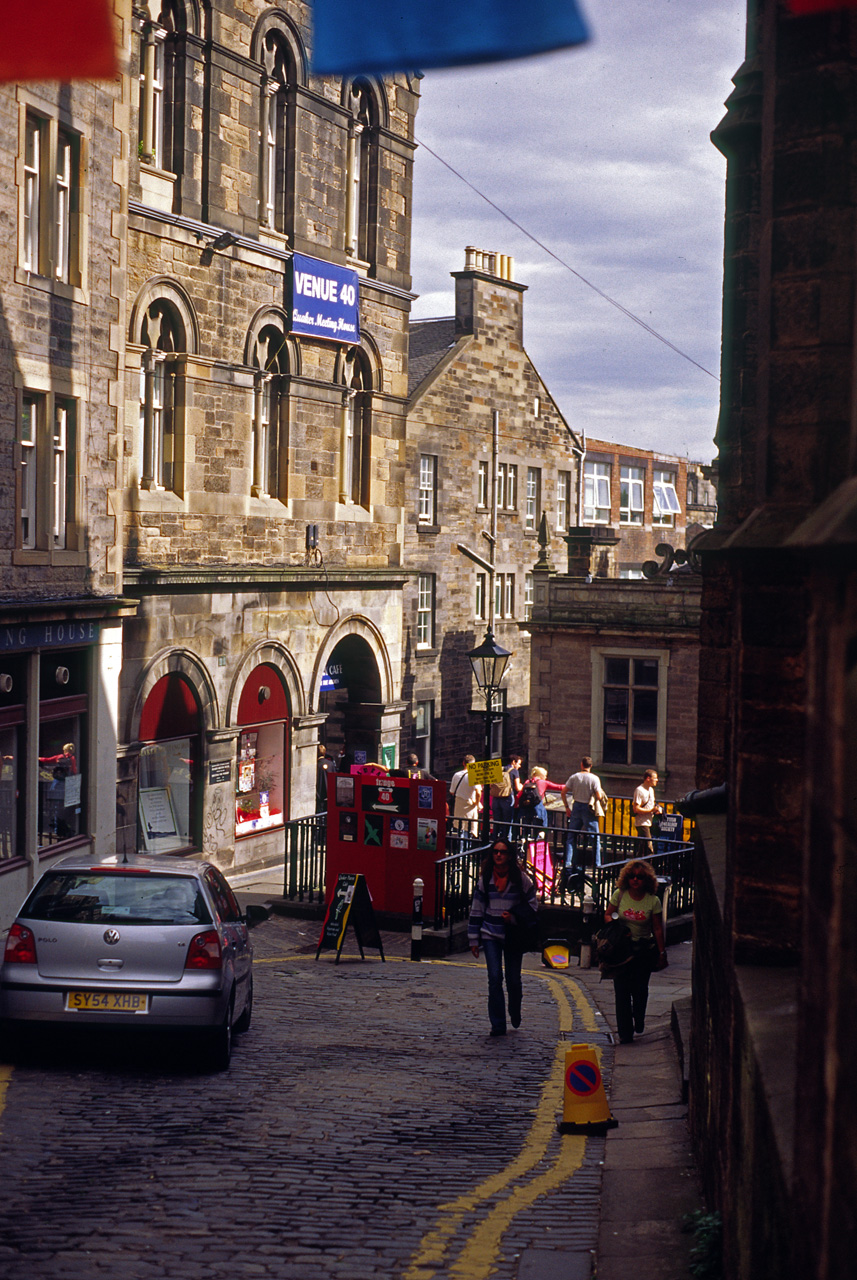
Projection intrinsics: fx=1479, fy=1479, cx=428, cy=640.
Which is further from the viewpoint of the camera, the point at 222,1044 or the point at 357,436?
the point at 357,436

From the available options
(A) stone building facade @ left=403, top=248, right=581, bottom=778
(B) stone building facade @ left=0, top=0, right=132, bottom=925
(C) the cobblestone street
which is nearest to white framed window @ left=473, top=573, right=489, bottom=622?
(A) stone building facade @ left=403, top=248, right=581, bottom=778

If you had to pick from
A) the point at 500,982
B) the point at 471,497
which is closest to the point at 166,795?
the point at 500,982

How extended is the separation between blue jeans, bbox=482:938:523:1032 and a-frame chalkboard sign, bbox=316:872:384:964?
13.7ft

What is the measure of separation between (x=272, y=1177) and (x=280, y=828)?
18.0m

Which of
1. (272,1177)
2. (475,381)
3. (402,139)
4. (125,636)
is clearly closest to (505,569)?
(475,381)

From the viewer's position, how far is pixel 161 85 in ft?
73.9

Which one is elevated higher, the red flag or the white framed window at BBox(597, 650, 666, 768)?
the red flag

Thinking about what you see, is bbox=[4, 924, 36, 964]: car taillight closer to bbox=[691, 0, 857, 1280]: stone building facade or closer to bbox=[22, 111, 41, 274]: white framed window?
bbox=[691, 0, 857, 1280]: stone building facade

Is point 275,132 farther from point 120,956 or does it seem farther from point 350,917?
point 120,956

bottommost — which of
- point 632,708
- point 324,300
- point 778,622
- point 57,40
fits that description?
point 632,708

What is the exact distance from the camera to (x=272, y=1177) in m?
7.74

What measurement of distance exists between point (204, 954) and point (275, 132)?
18781mm

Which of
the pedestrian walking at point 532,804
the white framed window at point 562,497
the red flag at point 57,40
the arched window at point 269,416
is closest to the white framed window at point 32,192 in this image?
the arched window at point 269,416

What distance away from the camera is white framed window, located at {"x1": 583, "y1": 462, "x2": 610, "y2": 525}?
63.4m
